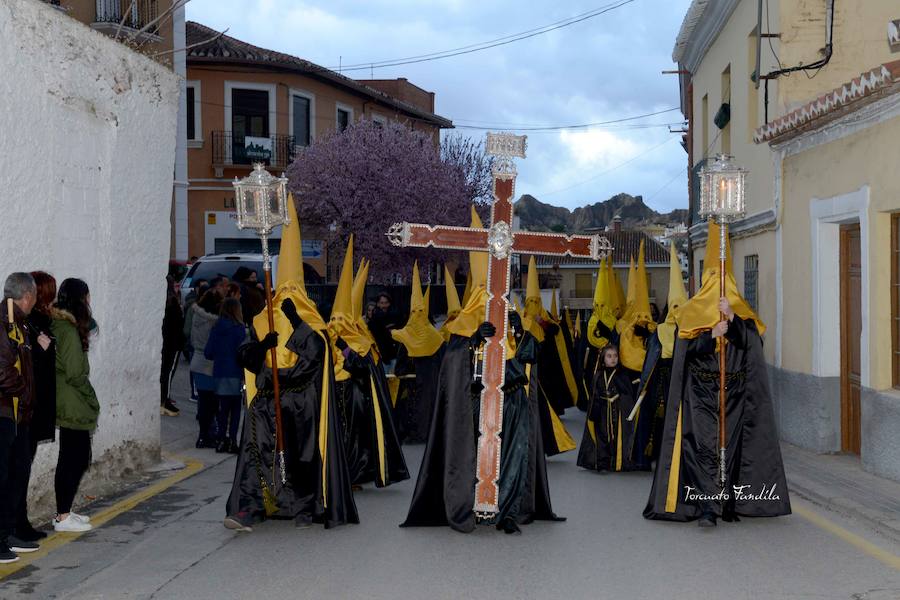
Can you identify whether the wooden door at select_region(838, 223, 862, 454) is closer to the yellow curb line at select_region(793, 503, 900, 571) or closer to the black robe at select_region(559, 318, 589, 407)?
the yellow curb line at select_region(793, 503, 900, 571)

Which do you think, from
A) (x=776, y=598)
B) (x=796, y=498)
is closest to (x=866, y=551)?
(x=776, y=598)

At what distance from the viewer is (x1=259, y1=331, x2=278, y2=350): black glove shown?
8414 mm

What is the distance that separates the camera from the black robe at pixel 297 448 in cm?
843

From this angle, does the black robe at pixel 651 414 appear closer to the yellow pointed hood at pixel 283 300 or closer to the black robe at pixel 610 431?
the black robe at pixel 610 431

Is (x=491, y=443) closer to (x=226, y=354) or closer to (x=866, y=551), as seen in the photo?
(x=866, y=551)

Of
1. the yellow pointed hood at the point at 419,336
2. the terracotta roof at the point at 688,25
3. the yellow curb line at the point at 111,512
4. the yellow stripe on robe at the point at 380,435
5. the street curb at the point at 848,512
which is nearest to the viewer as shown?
the yellow curb line at the point at 111,512

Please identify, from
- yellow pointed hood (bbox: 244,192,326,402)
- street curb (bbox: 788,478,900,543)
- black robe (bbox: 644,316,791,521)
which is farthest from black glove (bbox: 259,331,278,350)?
street curb (bbox: 788,478,900,543)

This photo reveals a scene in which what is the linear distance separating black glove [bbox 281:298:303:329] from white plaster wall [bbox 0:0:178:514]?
185 cm

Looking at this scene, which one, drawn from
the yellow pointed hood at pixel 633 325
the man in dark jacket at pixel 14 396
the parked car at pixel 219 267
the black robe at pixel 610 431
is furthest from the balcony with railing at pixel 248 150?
the man in dark jacket at pixel 14 396

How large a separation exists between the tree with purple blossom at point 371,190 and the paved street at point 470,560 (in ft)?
76.8

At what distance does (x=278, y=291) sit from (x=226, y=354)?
3.46 m

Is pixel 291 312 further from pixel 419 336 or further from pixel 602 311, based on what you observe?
pixel 602 311

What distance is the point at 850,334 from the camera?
12.1 meters

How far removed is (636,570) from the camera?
7016mm
